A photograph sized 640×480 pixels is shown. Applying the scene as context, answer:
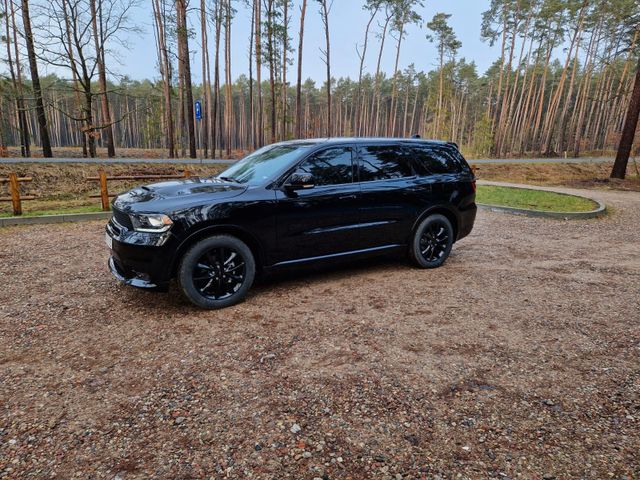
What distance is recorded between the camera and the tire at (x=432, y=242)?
5.48 m

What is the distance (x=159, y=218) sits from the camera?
3715mm

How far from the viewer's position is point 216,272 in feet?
13.3

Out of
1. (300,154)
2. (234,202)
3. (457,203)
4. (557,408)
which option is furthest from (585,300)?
(234,202)

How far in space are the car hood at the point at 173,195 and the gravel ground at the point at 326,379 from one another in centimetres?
115

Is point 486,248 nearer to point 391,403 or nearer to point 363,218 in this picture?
point 363,218

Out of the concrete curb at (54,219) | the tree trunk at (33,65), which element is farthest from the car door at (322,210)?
the tree trunk at (33,65)

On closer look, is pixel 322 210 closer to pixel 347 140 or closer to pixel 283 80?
pixel 347 140

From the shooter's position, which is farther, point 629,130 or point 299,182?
point 629,130

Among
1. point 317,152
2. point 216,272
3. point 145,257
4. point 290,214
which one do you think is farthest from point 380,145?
point 145,257

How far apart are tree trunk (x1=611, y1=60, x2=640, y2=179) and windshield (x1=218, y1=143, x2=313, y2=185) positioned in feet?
57.9

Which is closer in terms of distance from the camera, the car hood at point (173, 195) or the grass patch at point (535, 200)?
the car hood at point (173, 195)

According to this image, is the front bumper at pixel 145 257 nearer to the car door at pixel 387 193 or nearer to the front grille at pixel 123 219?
the front grille at pixel 123 219

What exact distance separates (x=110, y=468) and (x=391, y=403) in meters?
1.74

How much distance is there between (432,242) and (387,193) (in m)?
1.21
